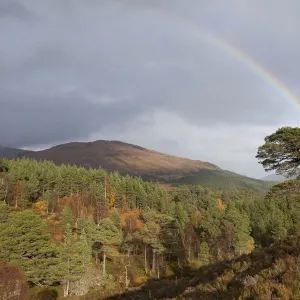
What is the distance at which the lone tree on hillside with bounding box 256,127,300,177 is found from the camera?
22.1 metres

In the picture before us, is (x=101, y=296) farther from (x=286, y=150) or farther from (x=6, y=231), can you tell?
(x=286, y=150)

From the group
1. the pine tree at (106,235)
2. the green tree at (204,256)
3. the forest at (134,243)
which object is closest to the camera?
the forest at (134,243)

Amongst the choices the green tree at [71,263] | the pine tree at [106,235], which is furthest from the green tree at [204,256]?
the green tree at [71,263]

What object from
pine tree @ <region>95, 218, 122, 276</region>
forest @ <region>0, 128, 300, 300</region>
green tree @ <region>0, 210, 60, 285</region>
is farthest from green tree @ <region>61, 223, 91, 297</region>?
pine tree @ <region>95, 218, 122, 276</region>

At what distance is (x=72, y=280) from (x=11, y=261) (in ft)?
26.3

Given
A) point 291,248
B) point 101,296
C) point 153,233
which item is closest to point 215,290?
point 291,248

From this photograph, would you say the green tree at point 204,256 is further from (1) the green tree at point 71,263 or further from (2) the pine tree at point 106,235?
(1) the green tree at point 71,263

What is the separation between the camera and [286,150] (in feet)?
74.9

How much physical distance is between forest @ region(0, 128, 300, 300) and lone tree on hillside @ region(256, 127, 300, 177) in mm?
79

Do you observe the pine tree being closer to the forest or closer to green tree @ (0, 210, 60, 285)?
the forest

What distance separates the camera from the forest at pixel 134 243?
1194 cm

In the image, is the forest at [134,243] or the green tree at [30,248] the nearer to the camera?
the forest at [134,243]

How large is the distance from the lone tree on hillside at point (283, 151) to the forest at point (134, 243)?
8 cm

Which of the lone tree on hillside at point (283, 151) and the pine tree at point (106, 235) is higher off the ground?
the lone tree on hillside at point (283, 151)
